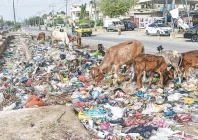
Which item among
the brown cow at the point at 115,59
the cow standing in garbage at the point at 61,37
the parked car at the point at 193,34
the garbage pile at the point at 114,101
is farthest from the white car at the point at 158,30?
the brown cow at the point at 115,59

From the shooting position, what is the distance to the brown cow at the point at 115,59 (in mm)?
9344

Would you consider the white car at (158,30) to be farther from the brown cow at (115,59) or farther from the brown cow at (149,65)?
the brown cow at (149,65)

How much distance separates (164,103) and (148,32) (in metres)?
26.5

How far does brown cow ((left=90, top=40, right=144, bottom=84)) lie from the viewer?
934 centimetres

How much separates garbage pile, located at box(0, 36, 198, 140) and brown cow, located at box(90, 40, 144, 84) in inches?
13.9

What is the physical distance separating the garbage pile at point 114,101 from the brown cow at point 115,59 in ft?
1.16

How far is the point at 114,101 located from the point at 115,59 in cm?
215

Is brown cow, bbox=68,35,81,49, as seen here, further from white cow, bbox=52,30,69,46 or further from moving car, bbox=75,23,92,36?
moving car, bbox=75,23,92,36

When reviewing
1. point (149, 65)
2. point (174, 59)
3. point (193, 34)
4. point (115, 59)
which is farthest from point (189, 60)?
point (193, 34)

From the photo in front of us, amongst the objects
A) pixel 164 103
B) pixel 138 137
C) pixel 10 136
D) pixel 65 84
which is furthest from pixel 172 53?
pixel 10 136

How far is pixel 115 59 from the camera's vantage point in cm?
952

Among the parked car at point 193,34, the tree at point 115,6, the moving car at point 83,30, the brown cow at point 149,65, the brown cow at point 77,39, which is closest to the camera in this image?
the brown cow at point 149,65

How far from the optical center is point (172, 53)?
8.95 m

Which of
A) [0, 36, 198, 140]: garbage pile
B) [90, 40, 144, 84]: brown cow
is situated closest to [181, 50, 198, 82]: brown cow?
[0, 36, 198, 140]: garbage pile
